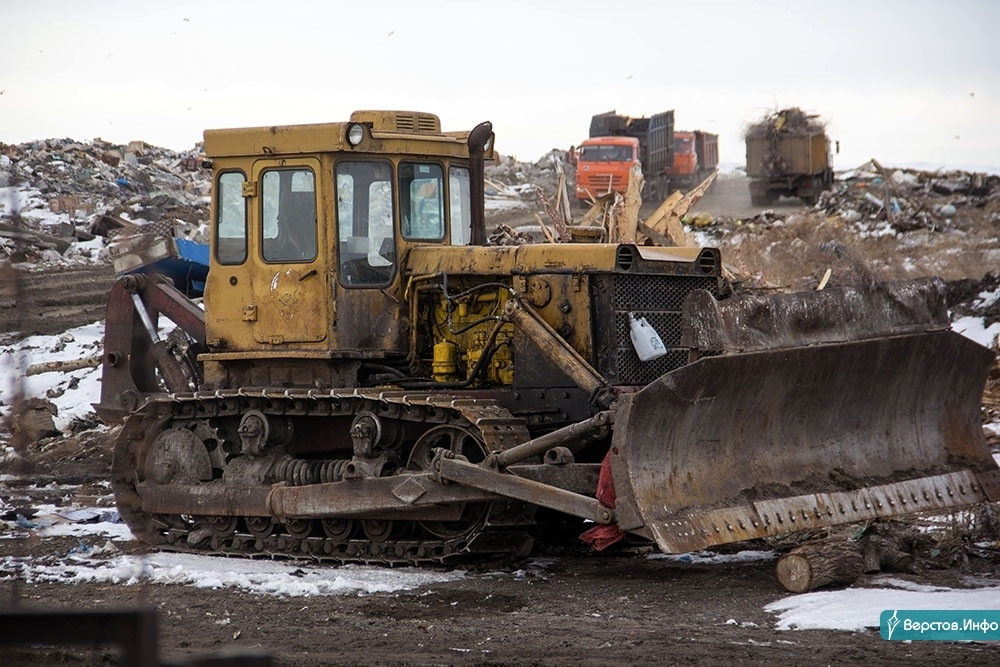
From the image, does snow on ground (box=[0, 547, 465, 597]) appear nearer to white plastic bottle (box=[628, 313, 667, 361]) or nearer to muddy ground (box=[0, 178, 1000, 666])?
muddy ground (box=[0, 178, 1000, 666])

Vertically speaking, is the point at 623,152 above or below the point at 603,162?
above

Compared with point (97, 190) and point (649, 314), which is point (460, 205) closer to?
point (649, 314)

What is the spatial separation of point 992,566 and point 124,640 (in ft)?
22.8

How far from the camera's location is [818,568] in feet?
27.6

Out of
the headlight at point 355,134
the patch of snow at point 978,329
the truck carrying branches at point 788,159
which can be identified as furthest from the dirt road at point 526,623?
the truck carrying branches at point 788,159

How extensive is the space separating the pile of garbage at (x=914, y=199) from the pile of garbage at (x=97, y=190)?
14277 millimetres

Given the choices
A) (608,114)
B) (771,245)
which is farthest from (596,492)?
(608,114)

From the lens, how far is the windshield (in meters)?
38.3

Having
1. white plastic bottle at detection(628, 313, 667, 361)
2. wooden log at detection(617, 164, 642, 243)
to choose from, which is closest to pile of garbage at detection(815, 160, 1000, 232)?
wooden log at detection(617, 164, 642, 243)

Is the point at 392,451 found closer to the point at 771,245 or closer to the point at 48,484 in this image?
the point at 48,484

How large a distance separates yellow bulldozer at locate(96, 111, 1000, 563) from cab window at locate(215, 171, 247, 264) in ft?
0.07

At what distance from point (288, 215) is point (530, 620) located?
13.8 ft

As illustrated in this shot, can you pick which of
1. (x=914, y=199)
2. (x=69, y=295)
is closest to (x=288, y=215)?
(x=69, y=295)

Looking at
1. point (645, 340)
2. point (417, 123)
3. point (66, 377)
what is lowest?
point (66, 377)
